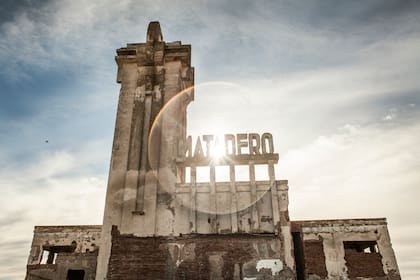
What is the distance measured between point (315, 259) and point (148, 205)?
479 inches

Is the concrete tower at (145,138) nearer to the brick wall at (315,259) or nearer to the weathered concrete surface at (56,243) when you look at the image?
the weathered concrete surface at (56,243)

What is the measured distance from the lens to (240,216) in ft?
36.8

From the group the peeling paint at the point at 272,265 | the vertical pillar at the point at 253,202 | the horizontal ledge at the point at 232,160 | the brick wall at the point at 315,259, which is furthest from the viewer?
the brick wall at the point at 315,259

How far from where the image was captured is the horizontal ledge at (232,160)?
480 inches

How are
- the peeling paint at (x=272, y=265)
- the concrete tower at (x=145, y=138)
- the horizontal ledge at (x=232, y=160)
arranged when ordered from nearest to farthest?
the peeling paint at (x=272, y=265), the concrete tower at (x=145, y=138), the horizontal ledge at (x=232, y=160)

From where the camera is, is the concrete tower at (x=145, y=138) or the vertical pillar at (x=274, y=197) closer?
the vertical pillar at (x=274, y=197)

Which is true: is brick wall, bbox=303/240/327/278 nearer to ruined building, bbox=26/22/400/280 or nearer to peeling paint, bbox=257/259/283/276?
ruined building, bbox=26/22/400/280

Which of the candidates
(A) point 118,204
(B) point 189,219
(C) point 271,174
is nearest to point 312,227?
(C) point 271,174

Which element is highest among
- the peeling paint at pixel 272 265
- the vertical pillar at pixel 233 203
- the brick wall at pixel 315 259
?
the vertical pillar at pixel 233 203

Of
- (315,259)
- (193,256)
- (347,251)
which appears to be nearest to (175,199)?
(193,256)

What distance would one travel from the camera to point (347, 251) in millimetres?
19141

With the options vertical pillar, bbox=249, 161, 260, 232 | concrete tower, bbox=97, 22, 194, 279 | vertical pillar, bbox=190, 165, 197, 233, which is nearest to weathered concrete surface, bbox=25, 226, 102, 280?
concrete tower, bbox=97, 22, 194, 279

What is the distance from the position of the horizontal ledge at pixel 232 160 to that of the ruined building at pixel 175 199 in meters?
0.04

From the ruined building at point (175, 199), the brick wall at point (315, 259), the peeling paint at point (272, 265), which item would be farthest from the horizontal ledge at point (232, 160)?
the brick wall at point (315, 259)
